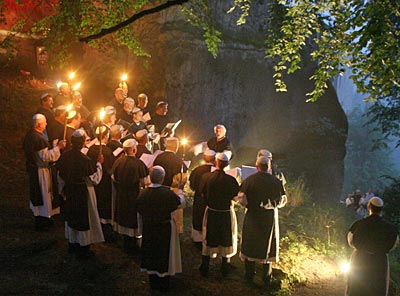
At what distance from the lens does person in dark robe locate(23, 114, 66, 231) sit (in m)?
6.67

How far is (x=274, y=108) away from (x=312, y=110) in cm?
191

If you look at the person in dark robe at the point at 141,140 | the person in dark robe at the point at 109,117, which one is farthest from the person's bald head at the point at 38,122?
the person in dark robe at the point at 141,140

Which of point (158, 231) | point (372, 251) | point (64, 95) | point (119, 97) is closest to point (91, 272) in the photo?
point (158, 231)

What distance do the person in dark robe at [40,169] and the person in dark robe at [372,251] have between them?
5196 mm

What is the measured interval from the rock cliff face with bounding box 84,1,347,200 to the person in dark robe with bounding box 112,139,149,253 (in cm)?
568

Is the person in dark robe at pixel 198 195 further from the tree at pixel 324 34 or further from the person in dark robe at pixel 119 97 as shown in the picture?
the person in dark robe at pixel 119 97

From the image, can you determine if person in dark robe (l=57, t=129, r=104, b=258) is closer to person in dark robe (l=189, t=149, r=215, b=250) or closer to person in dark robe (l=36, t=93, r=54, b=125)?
person in dark robe (l=189, t=149, r=215, b=250)

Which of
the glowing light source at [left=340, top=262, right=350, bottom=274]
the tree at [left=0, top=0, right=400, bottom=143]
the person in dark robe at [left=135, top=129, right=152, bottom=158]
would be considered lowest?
the glowing light source at [left=340, top=262, right=350, bottom=274]

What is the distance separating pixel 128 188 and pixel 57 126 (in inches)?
80.9

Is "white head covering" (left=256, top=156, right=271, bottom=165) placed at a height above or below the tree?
below

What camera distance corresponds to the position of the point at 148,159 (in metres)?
6.66

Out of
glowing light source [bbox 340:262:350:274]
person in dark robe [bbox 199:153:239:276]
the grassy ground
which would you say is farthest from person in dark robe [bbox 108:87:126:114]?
glowing light source [bbox 340:262:350:274]

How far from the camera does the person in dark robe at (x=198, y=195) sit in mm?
6537

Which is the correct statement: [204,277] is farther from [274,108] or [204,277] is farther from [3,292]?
[274,108]
